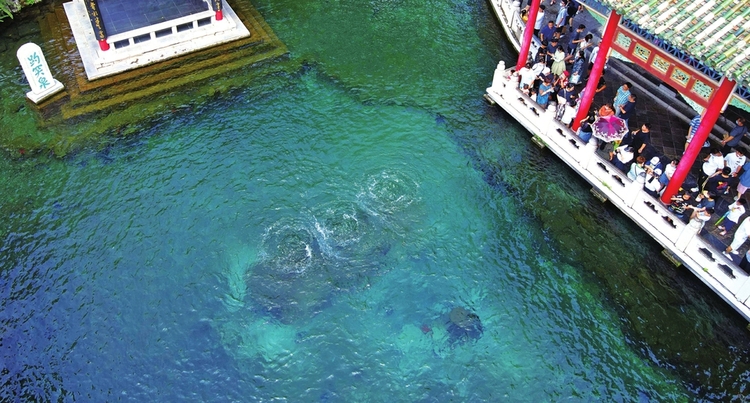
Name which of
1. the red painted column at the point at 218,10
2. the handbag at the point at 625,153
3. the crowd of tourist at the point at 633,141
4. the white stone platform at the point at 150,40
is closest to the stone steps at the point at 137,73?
the white stone platform at the point at 150,40

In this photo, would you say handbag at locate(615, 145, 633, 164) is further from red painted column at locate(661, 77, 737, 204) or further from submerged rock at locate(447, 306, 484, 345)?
submerged rock at locate(447, 306, 484, 345)

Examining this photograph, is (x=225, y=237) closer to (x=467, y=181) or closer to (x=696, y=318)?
(x=467, y=181)

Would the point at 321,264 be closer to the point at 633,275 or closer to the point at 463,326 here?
the point at 463,326

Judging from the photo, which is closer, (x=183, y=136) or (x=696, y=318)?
(x=696, y=318)

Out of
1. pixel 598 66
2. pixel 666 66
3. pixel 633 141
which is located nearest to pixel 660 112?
pixel 633 141

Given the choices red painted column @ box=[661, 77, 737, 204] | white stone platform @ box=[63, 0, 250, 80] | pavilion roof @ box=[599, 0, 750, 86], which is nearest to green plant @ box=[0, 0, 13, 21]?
white stone platform @ box=[63, 0, 250, 80]

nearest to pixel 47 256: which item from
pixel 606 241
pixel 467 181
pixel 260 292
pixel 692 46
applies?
pixel 260 292

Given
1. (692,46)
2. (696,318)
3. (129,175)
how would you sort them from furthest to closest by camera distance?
1. (129,175)
2. (696,318)
3. (692,46)
